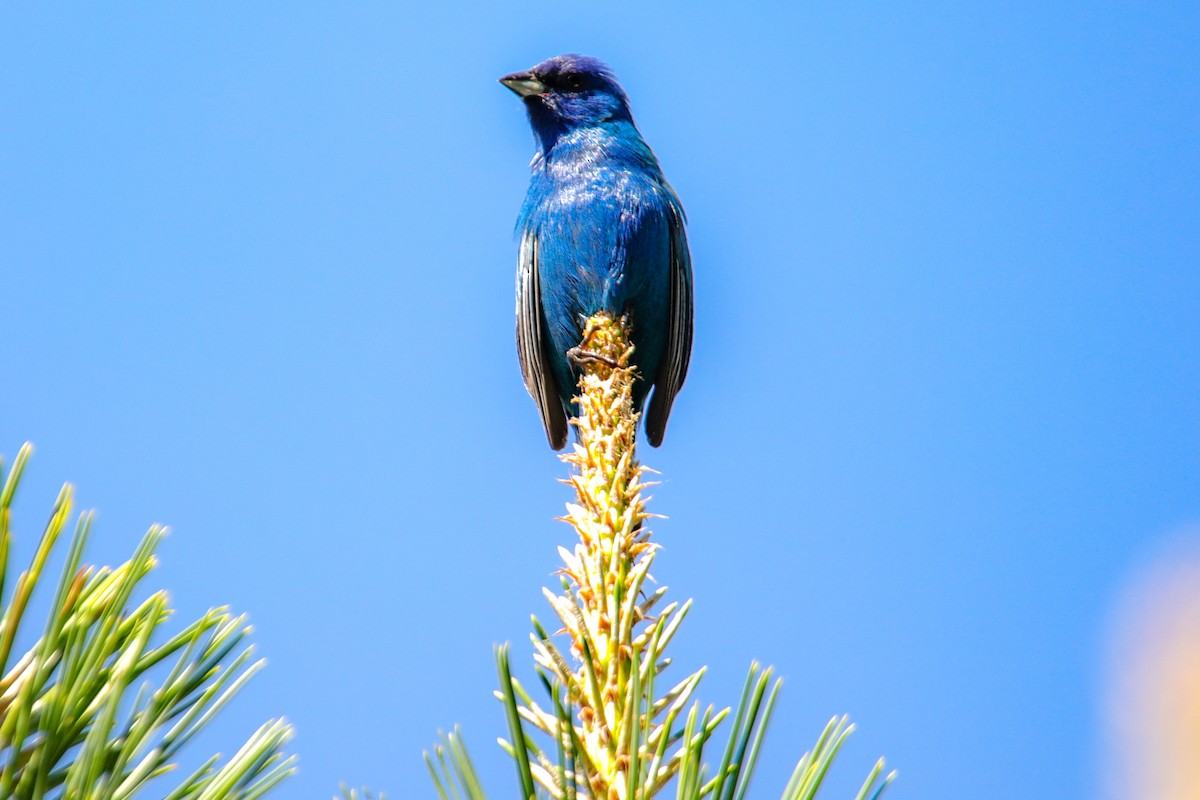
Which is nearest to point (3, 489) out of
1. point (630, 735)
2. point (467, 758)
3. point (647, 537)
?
point (467, 758)

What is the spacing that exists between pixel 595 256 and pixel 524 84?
1613mm

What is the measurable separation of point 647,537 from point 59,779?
1019mm

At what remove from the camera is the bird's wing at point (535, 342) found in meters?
5.23

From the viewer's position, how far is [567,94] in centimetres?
586

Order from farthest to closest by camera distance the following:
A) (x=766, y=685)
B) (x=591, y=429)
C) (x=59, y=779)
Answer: (x=591, y=429)
(x=766, y=685)
(x=59, y=779)

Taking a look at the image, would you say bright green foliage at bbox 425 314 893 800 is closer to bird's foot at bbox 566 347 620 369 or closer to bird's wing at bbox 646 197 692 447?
bird's foot at bbox 566 347 620 369

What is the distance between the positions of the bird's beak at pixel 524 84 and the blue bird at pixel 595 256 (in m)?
0.11

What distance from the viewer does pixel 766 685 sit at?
122 cm

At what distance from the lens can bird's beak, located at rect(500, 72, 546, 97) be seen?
5914 mm

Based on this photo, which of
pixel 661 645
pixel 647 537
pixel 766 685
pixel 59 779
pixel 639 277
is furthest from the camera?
pixel 639 277

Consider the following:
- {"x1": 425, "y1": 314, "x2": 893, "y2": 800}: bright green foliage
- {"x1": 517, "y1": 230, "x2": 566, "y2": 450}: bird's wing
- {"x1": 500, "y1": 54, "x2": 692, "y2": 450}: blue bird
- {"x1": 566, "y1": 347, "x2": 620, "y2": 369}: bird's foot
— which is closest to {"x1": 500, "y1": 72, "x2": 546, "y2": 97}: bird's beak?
{"x1": 500, "y1": 54, "x2": 692, "y2": 450}: blue bird

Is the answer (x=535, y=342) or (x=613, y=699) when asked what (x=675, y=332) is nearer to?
(x=535, y=342)

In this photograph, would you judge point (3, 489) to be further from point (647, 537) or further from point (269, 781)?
point (647, 537)

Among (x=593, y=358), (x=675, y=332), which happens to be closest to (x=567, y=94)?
(x=675, y=332)
